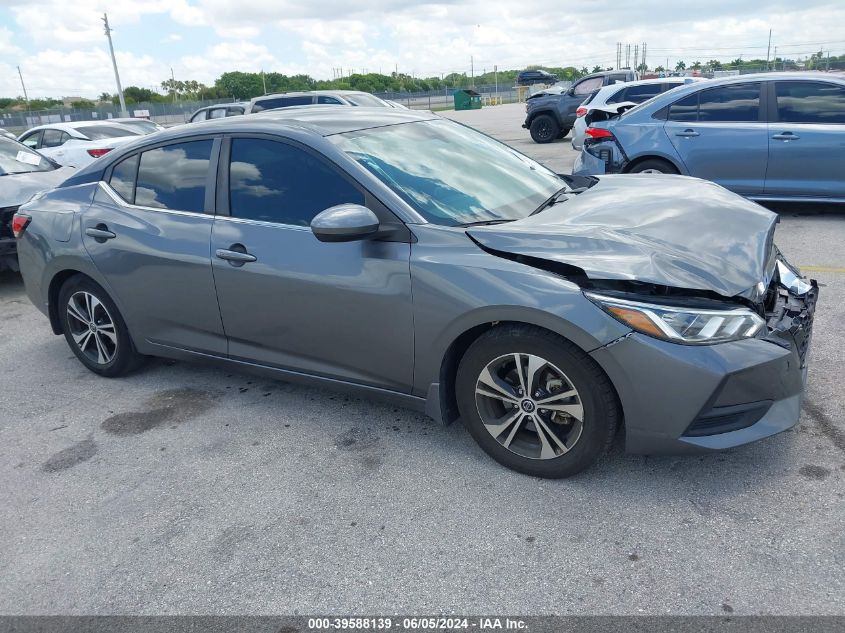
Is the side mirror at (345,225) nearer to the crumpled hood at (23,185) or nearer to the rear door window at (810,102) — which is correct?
the crumpled hood at (23,185)

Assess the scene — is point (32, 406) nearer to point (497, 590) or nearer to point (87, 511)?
point (87, 511)

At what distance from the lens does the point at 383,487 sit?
3.15 m

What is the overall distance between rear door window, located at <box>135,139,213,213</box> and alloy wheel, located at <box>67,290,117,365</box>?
801mm

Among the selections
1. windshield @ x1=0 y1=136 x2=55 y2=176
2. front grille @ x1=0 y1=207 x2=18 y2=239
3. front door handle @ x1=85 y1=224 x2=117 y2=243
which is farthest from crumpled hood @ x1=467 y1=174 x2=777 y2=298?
windshield @ x1=0 y1=136 x2=55 y2=176

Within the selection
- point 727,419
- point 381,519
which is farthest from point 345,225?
point 727,419

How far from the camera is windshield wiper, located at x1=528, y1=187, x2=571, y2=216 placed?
360 centimetres

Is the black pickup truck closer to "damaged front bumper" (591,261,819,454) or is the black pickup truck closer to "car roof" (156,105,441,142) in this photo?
"car roof" (156,105,441,142)

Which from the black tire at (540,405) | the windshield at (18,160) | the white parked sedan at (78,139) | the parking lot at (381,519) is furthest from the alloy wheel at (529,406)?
the white parked sedan at (78,139)

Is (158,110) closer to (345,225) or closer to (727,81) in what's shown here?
(727,81)

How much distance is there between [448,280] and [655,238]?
36.0 inches

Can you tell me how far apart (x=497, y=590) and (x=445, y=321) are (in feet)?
3.69

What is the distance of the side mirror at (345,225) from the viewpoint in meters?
3.05

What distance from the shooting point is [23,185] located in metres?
6.98

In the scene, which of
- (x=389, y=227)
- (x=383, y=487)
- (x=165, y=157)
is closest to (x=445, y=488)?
(x=383, y=487)
